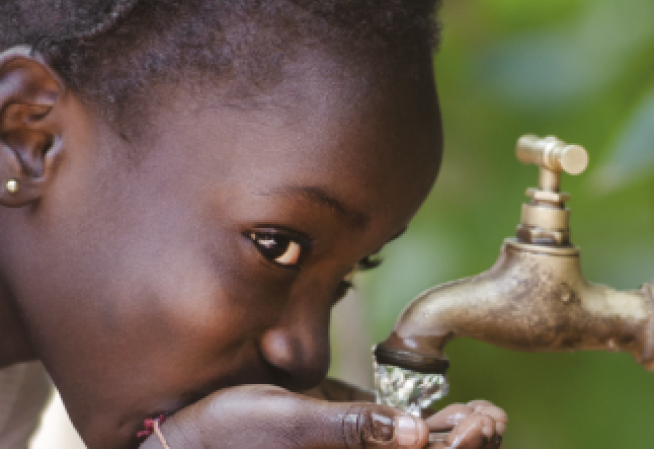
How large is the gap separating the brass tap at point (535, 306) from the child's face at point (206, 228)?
160 millimetres

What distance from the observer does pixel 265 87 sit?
0.80 metres

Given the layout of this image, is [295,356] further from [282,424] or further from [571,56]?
[571,56]

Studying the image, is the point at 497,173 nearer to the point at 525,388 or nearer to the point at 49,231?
the point at 525,388

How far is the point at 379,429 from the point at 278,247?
248 millimetres

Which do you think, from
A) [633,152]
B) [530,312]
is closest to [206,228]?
[530,312]

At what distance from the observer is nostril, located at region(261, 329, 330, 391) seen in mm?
840

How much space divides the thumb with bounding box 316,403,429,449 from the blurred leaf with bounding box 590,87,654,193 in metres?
0.54

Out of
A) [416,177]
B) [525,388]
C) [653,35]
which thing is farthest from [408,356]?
[653,35]

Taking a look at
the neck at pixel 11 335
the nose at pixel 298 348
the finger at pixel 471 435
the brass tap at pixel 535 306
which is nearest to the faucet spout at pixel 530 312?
the brass tap at pixel 535 306

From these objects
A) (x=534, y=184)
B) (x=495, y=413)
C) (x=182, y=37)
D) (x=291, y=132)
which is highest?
(x=182, y=37)

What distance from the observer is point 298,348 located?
2.79ft

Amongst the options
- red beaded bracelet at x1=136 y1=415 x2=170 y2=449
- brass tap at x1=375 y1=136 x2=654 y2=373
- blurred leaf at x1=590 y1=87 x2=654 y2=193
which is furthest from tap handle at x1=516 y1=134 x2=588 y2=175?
red beaded bracelet at x1=136 y1=415 x2=170 y2=449

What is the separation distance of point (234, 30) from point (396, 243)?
1.78 ft

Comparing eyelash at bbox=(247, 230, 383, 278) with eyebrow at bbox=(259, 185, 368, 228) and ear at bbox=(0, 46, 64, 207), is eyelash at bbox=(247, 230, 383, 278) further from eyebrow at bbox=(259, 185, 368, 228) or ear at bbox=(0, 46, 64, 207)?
ear at bbox=(0, 46, 64, 207)
